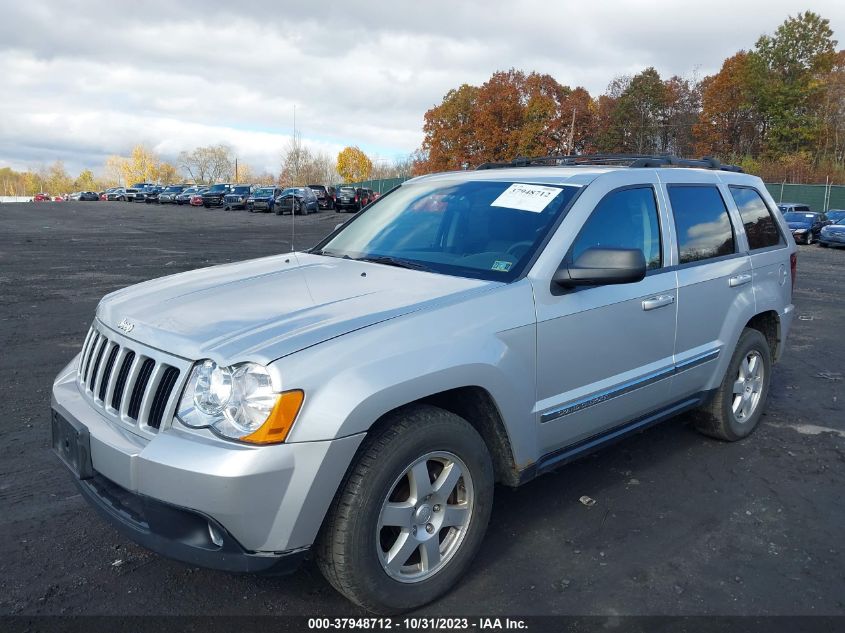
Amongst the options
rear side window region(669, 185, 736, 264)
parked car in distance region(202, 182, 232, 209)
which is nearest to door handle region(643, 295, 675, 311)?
rear side window region(669, 185, 736, 264)

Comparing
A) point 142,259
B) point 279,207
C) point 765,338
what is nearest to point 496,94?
point 279,207

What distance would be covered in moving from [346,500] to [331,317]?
2.31 feet

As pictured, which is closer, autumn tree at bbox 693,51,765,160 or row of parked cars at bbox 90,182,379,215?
row of parked cars at bbox 90,182,379,215

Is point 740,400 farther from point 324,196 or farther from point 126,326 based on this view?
point 324,196

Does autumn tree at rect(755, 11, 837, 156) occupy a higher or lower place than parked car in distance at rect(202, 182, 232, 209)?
higher

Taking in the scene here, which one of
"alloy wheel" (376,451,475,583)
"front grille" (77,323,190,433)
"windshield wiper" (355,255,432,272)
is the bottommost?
"alloy wheel" (376,451,475,583)

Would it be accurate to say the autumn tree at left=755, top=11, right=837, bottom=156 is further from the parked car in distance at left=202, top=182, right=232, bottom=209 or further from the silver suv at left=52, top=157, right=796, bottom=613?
the silver suv at left=52, top=157, right=796, bottom=613

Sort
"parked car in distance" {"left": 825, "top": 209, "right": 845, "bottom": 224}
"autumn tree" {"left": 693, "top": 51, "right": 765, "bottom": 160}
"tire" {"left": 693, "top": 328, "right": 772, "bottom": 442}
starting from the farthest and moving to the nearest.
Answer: "autumn tree" {"left": 693, "top": 51, "right": 765, "bottom": 160}, "parked car in distance" {"left": 825, "top": 209, "right": 845, "bottom": 224}, "tire" {"left": 693, "top": 328, "right": 772, "bottom": 442}

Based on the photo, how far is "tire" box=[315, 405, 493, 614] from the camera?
8.18 feet

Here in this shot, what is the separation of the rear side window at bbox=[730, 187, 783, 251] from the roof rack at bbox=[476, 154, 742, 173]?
0.23m

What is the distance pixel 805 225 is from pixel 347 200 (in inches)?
1093

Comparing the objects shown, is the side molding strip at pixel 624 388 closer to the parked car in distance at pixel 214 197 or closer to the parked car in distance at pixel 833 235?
the parked car in distance at pixel 833 235

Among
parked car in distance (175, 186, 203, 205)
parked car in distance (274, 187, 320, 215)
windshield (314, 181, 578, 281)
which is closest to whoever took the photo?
A: windshield (314, 181, 578, 281)

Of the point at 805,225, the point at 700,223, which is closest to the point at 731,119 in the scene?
the point at 805,225
